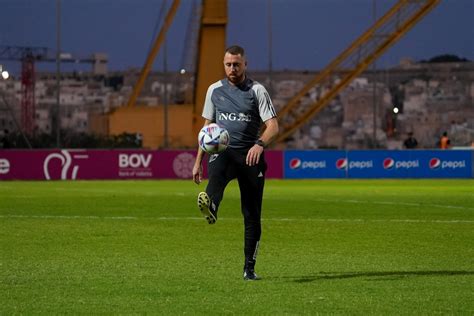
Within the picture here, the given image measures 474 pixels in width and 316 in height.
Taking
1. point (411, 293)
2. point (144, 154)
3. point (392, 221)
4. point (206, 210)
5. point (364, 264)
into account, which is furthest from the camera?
point (144, 154)

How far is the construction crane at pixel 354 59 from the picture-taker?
53.1 metres

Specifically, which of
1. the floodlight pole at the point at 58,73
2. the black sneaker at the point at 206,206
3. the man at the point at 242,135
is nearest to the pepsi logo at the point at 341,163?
the floodlight pole at the point at 58,73

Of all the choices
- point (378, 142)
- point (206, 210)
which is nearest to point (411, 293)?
point (206, 210)

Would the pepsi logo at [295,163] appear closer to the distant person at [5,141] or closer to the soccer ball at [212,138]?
the distant person at [5,141]

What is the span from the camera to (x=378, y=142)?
156 feet

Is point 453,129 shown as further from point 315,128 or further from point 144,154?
point 144,154

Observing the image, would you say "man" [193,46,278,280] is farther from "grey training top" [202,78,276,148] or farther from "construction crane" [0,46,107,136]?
Answer: "construction crane" [0,46,107,136]

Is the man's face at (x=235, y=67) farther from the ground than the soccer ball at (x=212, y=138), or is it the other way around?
the man's face at (x=235, y=67)

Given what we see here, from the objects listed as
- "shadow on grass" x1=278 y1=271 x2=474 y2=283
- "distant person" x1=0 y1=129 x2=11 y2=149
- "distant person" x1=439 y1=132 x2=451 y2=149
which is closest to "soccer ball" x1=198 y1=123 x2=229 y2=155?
"shadow on grass" x1=278 y1=271 x2=474 y2=283

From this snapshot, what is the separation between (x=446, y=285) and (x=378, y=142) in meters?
37.1

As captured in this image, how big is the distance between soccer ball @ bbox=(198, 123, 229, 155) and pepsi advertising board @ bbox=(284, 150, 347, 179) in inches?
1286

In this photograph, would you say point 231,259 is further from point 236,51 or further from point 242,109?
point 236,51

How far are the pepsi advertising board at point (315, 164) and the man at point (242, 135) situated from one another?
32.2 m

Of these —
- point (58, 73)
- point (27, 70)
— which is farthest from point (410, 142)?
point (27, 70)
